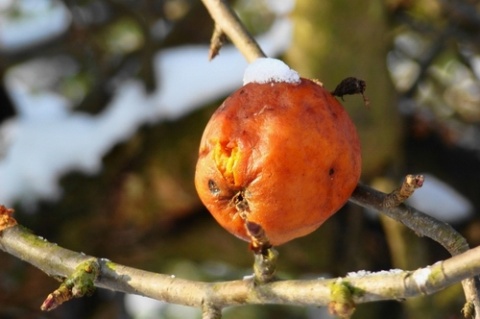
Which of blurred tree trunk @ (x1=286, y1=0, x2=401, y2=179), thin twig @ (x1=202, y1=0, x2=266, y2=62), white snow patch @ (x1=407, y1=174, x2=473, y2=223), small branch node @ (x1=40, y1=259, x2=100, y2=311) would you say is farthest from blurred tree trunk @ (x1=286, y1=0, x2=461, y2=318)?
small branch node @ (x1=40, y1=259, x2=100, y2=311)

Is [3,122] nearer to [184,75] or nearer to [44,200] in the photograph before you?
[44,200]

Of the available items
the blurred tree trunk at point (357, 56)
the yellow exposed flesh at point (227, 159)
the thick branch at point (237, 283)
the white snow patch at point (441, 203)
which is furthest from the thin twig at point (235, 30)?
the white snow patch at point (441, 203)

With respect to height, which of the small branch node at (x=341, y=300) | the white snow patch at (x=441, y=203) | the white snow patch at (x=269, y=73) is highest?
the white snow patch at (x=441, y=203)

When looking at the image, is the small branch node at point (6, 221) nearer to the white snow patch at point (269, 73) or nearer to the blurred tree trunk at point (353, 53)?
the white snow patch at point (269, 73)

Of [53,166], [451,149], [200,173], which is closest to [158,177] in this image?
[53,166]

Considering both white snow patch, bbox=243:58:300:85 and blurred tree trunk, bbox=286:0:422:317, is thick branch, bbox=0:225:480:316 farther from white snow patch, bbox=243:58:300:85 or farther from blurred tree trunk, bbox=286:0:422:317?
blurred tree trunk, bbox=286:0:422:317

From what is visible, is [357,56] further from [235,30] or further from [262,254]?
[262,254]
